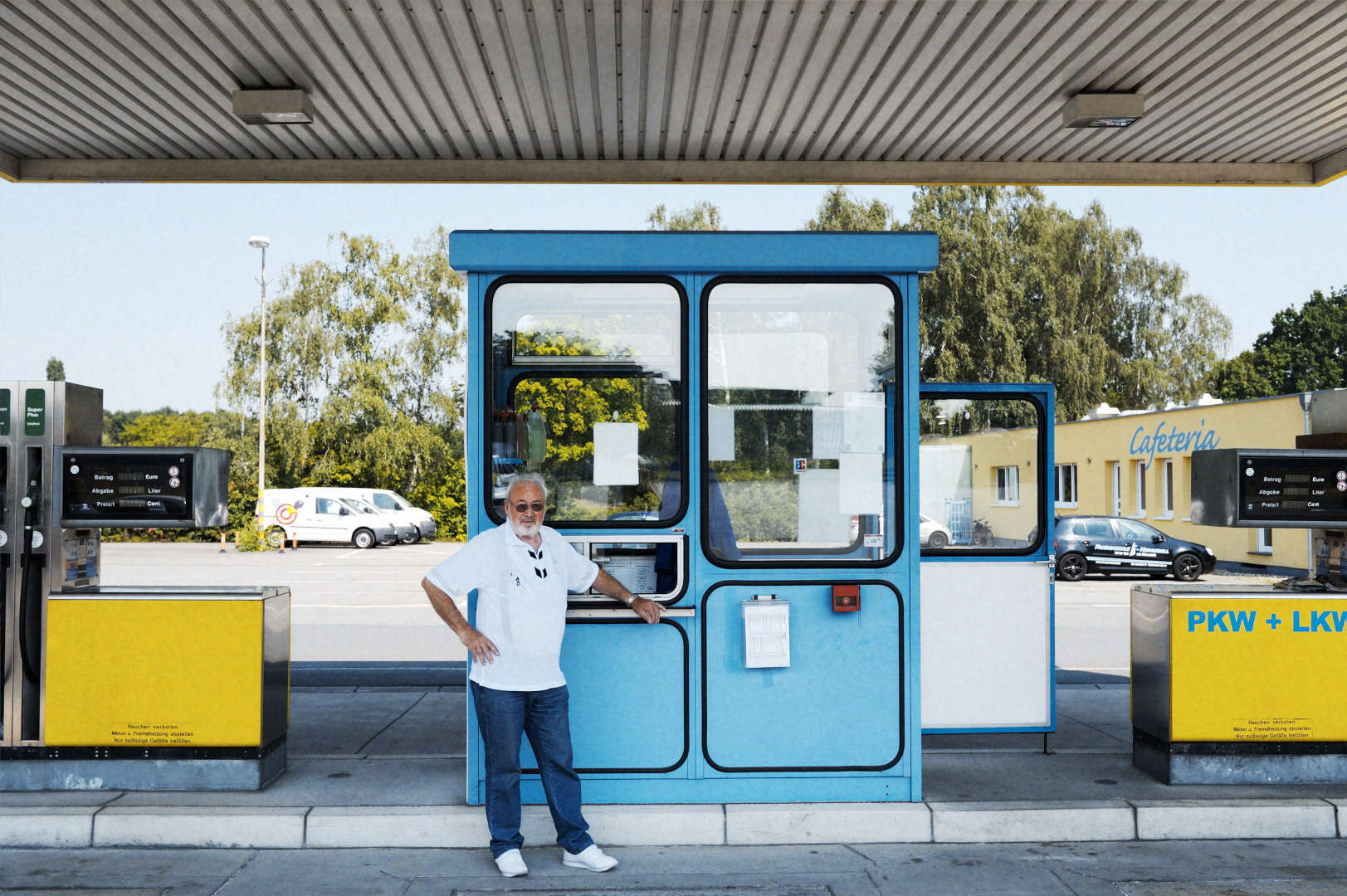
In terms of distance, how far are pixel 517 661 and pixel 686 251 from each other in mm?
2110

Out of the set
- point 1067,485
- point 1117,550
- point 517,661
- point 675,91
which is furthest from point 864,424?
point 1067,485

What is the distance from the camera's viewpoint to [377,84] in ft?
22.8

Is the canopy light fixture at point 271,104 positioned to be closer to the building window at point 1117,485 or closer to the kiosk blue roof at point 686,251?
the kiosk blue roof at point 686,251

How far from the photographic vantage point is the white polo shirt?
462cm

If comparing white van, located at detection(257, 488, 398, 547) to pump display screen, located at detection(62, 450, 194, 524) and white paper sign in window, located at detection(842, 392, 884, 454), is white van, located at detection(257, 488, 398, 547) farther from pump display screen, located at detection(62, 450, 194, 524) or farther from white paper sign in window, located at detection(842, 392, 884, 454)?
white paper sign in window, located at detection(842, 392, 884, 454)

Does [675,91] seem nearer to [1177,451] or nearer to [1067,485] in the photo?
[1177,451]

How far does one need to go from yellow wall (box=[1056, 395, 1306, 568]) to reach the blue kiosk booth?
17195 mm

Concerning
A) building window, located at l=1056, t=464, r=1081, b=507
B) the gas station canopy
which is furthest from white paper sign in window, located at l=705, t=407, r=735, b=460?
building window, located at l=1056, t=464, r=1081, b=507

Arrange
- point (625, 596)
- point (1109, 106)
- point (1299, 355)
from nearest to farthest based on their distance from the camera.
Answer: point (625, 596) < point (1109, 106) < point (1299, 355)

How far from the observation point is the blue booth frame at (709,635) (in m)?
5.22

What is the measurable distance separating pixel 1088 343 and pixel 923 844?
32953mm

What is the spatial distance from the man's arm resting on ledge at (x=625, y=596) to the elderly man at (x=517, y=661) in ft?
0.85

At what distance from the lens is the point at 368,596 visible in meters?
17.8

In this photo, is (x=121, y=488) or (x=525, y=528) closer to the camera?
(x=525, y=528)
